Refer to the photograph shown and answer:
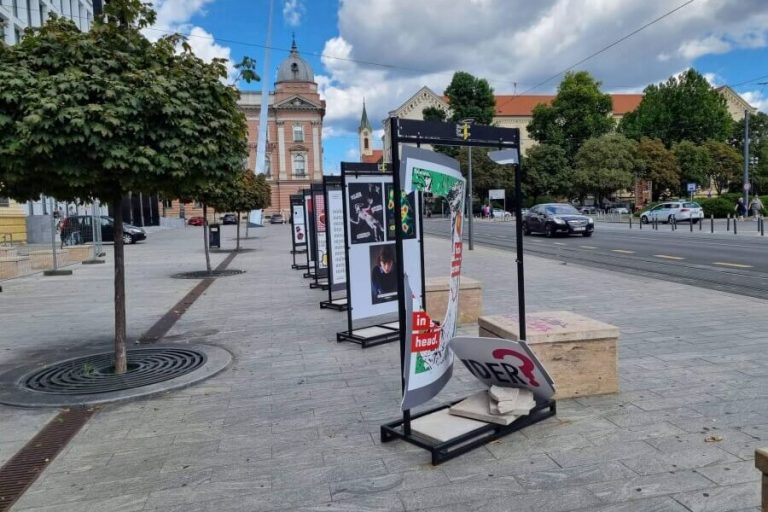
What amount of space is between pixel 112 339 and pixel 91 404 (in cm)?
302

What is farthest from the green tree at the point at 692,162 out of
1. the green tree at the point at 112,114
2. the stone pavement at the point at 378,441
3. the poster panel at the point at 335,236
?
the green tree at the point at 112,114

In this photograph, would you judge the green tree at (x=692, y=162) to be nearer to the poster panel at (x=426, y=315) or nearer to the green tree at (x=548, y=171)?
the green tree at (x=548, y=171)

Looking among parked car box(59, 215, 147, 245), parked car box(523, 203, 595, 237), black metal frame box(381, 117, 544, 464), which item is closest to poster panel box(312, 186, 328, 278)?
black metal frame box(381, 117, 544, 464)

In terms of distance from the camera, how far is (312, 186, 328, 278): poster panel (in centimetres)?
1187

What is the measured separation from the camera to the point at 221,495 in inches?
132

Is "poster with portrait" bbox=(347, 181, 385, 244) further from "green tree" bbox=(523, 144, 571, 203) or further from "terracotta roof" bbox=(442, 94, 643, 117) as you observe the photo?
"terracotta roof" bbox=(442, 94, 643, 117)

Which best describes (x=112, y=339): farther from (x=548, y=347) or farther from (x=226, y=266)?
(x=226, y=266)

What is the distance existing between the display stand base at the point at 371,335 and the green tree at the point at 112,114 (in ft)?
7.66

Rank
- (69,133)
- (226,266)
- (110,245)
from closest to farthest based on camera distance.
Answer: (69,133)
(226,266)
(110,245)

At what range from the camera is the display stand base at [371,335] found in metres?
6.85

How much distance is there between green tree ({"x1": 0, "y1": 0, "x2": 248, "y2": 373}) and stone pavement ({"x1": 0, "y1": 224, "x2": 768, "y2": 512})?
1.82m

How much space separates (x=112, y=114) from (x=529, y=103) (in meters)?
125

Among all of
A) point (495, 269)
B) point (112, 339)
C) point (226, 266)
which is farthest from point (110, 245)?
point (112, 339)

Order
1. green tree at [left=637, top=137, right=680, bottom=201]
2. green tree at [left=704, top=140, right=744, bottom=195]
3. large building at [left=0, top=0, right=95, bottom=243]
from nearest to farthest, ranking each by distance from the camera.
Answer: large building at [left=0, top=0, right=95, bottom=243] → green tree at [left=637, top=137, right=680, bottom=201] → green tree at [left=704, top=140, right=744, bottom=195]
